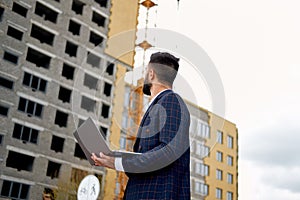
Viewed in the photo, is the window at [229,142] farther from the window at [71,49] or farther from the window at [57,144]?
the window at [57,144]

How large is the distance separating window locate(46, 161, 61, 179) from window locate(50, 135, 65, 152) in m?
1.27

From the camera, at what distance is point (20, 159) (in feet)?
107

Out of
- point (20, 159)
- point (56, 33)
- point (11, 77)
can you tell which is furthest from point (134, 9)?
point (20, 159)

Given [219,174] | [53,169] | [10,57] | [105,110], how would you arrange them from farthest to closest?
1. [219,174]
2. [105,110]
3. [53,169]
4. [10,57]

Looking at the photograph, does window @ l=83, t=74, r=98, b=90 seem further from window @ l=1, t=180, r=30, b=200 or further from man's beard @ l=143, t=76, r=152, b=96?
man's beard @ l=143, t=76, r=152, b=96

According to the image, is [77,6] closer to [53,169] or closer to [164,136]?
[53,169]

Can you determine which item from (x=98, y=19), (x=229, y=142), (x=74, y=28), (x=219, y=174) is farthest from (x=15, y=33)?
(x=229, y=142)

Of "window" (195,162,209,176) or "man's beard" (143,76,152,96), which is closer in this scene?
"man's beard" (143,76,152,96)

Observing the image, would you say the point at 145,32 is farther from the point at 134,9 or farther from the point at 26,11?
the point at 134,9

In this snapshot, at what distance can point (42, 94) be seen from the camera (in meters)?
34.4

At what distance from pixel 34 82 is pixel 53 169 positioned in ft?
21.5

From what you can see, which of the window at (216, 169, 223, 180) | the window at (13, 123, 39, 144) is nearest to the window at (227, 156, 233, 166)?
the window at (216, 169, 223, 180)

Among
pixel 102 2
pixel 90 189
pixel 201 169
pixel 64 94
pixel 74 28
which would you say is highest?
pixel 102 2

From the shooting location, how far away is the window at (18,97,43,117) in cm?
3291
